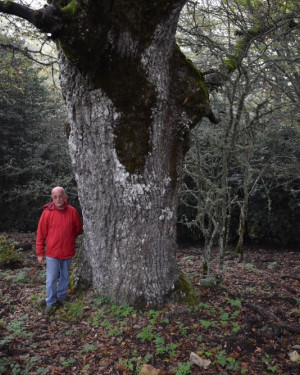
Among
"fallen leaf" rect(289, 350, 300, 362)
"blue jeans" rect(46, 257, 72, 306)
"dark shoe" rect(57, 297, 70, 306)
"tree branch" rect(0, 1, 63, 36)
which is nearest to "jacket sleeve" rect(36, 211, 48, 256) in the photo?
"blue jeans" rect(46, 257, 72, 306)

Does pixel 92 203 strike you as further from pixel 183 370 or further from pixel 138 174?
pixel 183 370

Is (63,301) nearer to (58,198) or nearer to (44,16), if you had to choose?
(58,198)

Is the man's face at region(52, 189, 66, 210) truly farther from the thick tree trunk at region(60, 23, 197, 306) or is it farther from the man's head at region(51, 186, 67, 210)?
the thick tree trunk at region(60, 23, 197, 306)

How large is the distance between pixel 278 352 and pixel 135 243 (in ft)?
6.58

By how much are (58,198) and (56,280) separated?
1.19 metres

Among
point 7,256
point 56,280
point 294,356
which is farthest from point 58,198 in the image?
point 294,356

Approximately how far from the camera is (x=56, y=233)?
4934mm

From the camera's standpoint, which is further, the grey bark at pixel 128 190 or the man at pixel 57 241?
the man at pixel 57 241

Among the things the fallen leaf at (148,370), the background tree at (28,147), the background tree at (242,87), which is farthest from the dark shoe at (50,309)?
the background tree at (28,147)

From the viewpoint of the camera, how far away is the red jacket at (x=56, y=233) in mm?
4922

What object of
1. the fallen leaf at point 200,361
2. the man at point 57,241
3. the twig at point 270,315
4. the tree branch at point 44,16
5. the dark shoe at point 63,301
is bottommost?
the fallen leaf at point 200,361

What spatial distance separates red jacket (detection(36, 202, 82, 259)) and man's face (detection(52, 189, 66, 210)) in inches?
3.5

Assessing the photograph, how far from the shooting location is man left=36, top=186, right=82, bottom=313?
4.90m

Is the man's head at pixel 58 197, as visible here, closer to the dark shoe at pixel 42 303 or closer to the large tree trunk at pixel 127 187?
the large tree trunk at pixel 127 187
